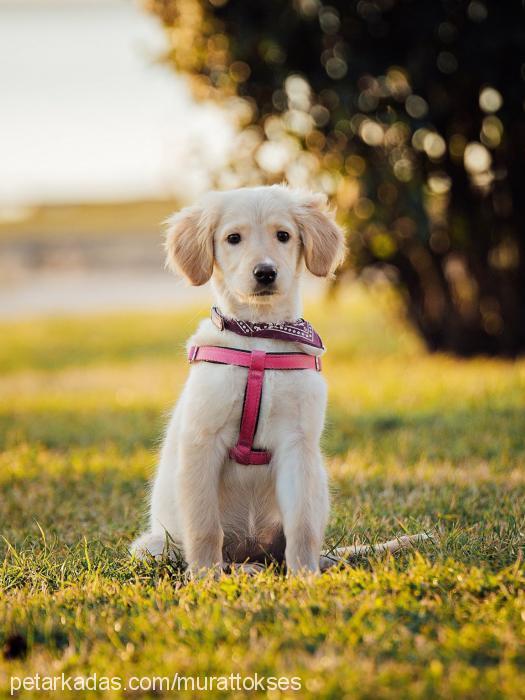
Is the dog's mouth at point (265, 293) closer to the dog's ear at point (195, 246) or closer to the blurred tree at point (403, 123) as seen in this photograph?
the dog's ear at point (195, 246)

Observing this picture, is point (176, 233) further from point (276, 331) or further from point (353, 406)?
point (353, 406)

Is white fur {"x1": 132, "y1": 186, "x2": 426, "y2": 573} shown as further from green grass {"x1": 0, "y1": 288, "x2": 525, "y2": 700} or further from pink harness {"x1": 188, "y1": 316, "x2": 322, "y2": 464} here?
green grass {"x1": 0, "y1": 288, "x2": 525, "y2": 700}

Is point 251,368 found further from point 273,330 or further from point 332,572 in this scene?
point 332,572

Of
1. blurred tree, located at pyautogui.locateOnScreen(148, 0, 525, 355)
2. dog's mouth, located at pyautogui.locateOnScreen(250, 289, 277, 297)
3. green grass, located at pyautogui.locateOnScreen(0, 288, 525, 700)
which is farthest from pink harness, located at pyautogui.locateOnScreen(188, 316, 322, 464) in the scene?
blurred tree, located at pyautogui.locateOnScreen(148, 0, 525, 355)

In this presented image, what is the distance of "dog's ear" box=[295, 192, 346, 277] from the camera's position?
3.50 m

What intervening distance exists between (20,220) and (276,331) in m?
40.0

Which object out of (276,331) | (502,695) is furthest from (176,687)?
(276,331)

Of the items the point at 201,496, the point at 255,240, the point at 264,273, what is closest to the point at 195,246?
the point at 255,240

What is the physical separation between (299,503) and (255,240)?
103 centimetres

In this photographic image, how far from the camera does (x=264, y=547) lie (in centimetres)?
350

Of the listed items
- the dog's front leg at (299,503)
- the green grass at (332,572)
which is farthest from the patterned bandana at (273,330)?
the green grass at (332,572)

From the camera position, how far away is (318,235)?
3510 millimetres

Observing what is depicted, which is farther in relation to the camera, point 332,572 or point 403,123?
point 403,123

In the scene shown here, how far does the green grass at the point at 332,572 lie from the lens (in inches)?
89.2
